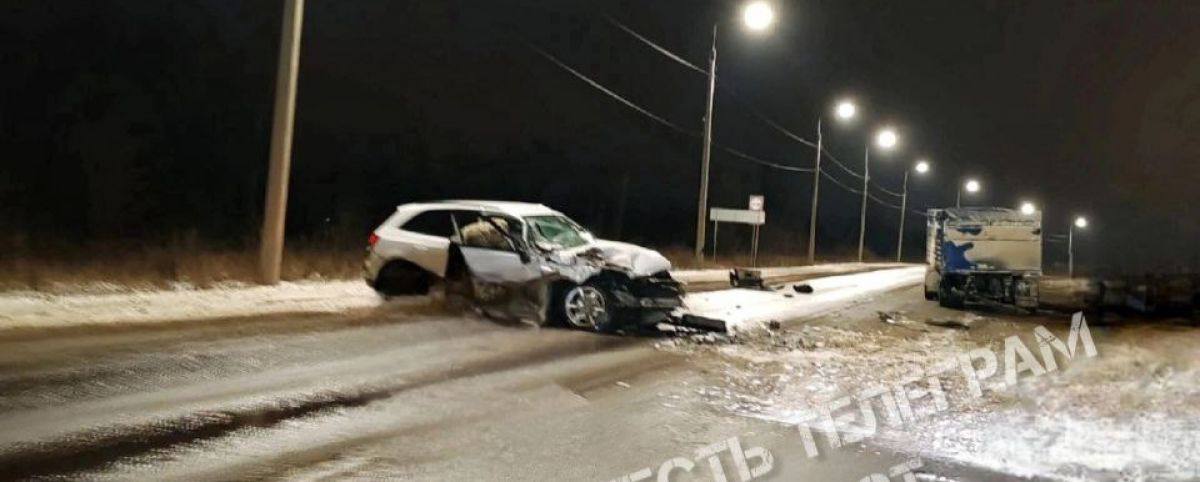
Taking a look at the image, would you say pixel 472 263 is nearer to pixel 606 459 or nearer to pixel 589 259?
pixel 589 259

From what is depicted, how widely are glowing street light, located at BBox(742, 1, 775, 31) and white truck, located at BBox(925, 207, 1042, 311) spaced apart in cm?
654

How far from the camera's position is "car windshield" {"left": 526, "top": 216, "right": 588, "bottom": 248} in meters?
12.2

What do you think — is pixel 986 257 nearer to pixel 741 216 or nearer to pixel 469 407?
pixel 741 216

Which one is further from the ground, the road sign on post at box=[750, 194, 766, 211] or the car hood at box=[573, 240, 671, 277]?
the road sign on post at box=[750, 194, 766, 211]

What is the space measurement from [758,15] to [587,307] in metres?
12.7

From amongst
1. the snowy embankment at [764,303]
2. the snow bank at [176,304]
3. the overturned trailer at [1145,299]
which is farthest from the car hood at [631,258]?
the overturned trailer at [1145,299]

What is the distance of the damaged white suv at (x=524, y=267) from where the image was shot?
11773 millimetres

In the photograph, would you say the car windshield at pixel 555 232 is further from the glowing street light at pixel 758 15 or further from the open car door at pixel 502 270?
the glowing street light at pixel 758 15

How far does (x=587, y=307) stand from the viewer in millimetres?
11781

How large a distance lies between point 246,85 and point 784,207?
193 feet

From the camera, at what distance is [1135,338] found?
14555mm

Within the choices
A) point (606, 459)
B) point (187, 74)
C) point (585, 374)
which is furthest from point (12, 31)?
point (606, 459)

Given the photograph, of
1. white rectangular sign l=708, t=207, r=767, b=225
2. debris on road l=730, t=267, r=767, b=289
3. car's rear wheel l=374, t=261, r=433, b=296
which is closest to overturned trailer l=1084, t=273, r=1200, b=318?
debris on road l=730, t=267, r=767, b=289

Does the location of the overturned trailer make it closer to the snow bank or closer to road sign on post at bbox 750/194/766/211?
road sign on post at bbox 750/194/766/211
